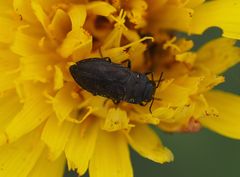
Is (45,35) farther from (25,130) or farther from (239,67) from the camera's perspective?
(239,67)

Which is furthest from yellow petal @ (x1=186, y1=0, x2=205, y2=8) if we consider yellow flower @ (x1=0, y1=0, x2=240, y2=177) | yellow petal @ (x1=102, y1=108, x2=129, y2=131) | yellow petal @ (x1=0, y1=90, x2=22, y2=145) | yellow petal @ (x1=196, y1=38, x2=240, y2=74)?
yellow petal @ (x1=0, y1=90, x2=22, y2=145)

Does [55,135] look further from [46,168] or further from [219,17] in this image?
[219,17]

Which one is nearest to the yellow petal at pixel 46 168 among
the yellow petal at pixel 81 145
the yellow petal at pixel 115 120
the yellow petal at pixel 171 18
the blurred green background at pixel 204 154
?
the yellow petal at pixel 81 145

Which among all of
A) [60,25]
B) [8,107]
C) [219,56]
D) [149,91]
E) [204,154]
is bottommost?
[204,154]

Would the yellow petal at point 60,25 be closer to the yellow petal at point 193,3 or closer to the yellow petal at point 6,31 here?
the yellow petal at point 6,31

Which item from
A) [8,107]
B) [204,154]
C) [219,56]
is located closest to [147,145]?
[219,56]

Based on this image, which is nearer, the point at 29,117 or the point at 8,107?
the point at 29,117

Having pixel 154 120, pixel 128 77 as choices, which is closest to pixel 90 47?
pixel 128 77
